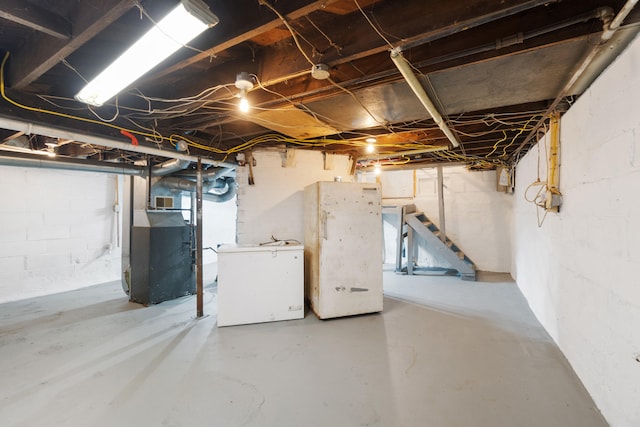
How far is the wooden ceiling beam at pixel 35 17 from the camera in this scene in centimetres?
115

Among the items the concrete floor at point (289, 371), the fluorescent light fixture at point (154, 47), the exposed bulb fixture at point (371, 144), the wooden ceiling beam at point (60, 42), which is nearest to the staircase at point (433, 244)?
the concrete floor at point (289, 371)

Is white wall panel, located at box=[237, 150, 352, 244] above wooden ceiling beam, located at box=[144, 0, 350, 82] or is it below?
below

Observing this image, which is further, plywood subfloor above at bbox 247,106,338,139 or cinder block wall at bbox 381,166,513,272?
cinder block wall at bbox 381,166,513,272

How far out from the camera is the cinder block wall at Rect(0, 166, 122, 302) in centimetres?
370

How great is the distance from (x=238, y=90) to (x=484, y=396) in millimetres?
2532

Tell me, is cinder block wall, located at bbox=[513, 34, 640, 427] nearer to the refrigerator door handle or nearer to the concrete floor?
the concrete floor

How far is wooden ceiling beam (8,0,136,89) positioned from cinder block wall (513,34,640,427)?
2.22 m

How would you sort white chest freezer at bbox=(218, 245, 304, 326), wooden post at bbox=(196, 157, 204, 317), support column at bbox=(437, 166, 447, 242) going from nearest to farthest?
white chest freezer at bbox=(218, 245, 304, 326), wooden post at bbox=(196, 157, 204, 317), support column at bbox=(437, 166, 447, 242)

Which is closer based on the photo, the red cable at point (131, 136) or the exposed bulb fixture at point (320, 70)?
the exposed bulb fixture at point (320, 70)

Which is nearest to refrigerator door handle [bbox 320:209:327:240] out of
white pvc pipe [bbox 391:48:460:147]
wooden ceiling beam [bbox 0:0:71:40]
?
white pvc pipe [bbox 391:48:460:147]

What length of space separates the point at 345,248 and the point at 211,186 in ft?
9.38

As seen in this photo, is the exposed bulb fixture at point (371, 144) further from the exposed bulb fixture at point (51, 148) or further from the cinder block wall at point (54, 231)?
the cinder block wall at point (54, 231)

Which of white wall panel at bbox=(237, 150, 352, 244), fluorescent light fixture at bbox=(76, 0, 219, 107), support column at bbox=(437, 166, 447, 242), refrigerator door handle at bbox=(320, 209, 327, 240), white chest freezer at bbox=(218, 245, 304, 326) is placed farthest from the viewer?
support column at bbox=(437, 166, 447, 242)

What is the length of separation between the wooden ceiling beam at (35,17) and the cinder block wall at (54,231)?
3790mm
